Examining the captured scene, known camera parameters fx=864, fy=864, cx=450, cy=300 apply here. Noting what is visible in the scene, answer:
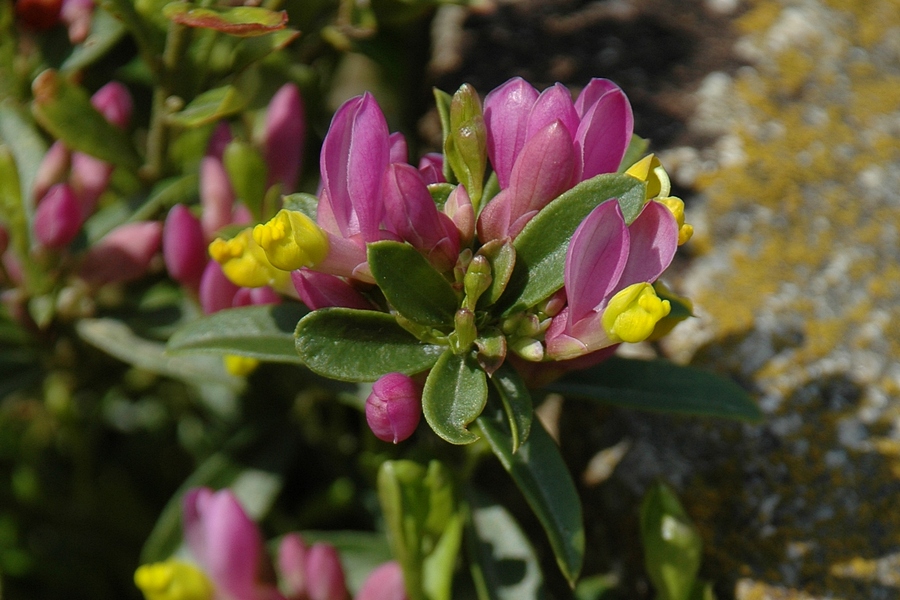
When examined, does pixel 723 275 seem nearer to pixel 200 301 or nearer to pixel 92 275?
pixel 200 301

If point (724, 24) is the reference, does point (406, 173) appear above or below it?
above

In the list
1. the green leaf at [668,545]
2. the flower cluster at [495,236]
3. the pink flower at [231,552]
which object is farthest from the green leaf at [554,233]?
the pink flower at [231,552]

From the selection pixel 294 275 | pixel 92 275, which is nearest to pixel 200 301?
pixel 92 275

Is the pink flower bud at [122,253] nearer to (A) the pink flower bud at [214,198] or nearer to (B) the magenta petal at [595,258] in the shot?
(A) the pink flower bud at [214,198]

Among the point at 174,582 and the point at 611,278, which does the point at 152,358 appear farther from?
the point at 611,278

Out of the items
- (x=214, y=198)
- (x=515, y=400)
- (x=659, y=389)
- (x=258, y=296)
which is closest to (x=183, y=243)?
(x=214, y=198)

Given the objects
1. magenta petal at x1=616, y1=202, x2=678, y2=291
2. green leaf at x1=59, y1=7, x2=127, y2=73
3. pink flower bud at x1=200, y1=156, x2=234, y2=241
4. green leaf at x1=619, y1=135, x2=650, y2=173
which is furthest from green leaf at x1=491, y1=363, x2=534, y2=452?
green leaf at x1=59, y1=7, x2=127, y2=73
